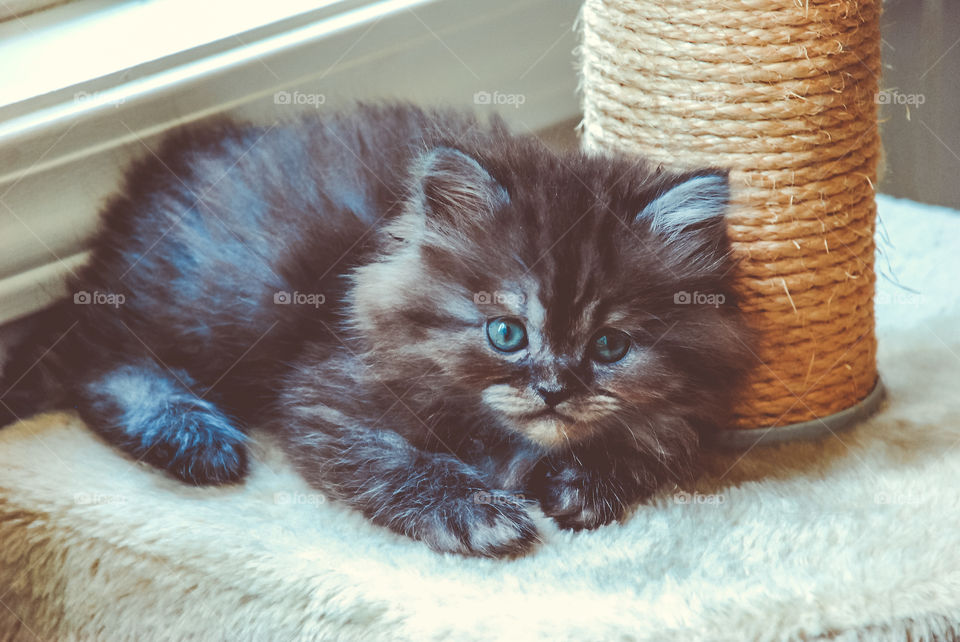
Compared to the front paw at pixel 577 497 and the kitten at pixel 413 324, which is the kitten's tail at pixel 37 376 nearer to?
the kitten at pixel 413 324

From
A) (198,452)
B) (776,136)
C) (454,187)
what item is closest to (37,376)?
(198,452)

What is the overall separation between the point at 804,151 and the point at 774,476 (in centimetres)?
52

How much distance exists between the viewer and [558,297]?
136 centimetres

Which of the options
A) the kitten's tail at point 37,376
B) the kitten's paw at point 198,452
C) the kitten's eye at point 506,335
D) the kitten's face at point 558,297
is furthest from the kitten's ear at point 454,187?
the kitten's tail at point 37,376

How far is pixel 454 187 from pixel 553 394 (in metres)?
0.33

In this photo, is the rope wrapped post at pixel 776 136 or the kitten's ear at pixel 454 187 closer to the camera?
the kitten's ear at pixel 454 187

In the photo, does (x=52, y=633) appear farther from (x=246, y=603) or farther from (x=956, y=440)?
(x=956, y=440)

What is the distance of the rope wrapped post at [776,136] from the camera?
59.3 inches

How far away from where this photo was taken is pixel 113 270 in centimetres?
173

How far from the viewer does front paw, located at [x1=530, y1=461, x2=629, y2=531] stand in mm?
1457

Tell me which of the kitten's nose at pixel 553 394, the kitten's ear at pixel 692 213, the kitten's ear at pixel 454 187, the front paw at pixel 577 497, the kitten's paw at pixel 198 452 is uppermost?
the kitten's ear at pixel 454 187

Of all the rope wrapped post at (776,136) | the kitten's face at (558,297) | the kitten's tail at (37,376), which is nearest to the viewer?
the kitten's face at (558,297)

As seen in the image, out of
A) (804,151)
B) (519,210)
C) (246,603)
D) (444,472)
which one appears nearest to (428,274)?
(519,210)

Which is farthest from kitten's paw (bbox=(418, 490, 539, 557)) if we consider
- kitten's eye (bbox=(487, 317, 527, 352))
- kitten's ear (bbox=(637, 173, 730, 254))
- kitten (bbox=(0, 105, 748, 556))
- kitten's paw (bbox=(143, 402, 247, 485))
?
kitten's ear (bbox=(637, 173, 730, 254))
